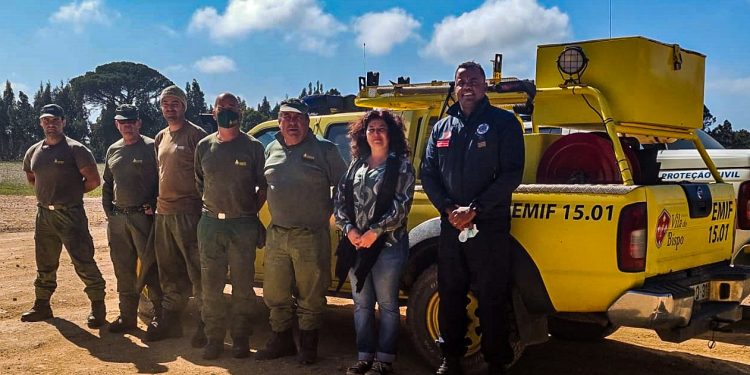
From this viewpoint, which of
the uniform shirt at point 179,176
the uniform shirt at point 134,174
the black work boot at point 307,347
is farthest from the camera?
the uniform shirt at point 134,174

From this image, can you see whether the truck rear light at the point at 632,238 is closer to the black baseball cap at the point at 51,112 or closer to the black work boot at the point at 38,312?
the black baseball cap at the point at 51,112

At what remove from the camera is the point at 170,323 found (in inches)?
222

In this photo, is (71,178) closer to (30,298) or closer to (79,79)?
(30,298)

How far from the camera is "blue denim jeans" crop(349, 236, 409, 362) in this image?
14.3 feet

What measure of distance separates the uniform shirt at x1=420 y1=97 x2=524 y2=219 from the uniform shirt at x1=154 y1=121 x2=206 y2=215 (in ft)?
6.78

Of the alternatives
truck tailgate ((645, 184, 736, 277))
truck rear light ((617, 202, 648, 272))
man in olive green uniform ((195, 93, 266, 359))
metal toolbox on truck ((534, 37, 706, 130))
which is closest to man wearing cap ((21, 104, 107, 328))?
man in olive green uniform ((195, 93, 266, 359))

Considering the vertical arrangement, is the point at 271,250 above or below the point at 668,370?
above

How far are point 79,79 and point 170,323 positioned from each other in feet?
339

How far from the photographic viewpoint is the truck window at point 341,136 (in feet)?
18.4

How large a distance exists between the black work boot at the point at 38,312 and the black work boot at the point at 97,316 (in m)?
0.48

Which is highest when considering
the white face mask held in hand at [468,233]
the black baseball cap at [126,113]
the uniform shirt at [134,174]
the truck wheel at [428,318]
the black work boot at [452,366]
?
the black baseball cap at [126,113]

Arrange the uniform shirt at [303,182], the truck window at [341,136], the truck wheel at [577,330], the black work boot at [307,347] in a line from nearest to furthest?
the uniform shirt at [303,182] → the black work boot at [307,347] → the truck wheel at [577,330] → the truck window at [341,136]

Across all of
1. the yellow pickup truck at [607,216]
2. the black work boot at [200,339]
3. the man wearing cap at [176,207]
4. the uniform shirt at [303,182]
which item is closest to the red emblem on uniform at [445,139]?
the yellow pickup truck at [607,216]

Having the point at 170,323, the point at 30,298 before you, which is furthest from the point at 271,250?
the point at 30,298
